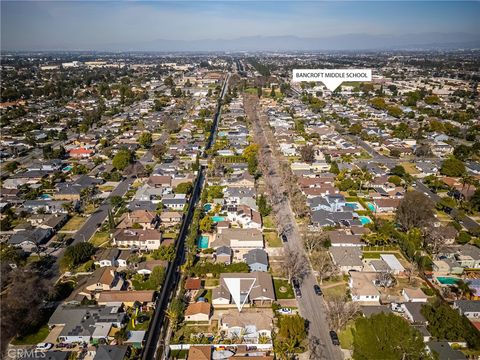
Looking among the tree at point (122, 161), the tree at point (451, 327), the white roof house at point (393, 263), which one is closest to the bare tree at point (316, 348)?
the tree at point (451, 327)

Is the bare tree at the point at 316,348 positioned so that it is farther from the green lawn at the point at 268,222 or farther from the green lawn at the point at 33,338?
the green lawn at the point at 33,338

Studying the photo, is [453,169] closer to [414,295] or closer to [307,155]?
[307,155]

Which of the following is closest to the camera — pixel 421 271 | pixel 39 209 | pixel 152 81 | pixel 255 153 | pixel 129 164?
pixel 421 271

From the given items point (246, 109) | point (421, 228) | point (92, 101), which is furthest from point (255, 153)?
point (92, 101)

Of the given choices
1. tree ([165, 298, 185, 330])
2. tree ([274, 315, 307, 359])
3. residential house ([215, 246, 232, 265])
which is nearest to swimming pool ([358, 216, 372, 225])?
residential house ([215, 246, 232, 265])

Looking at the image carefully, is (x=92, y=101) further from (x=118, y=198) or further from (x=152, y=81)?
(x=118, y=198)

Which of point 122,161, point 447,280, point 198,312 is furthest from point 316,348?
point 122,161
